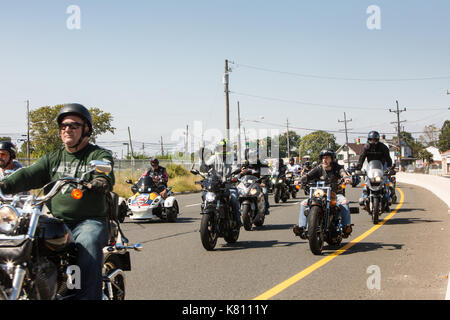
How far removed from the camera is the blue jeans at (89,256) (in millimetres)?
4102

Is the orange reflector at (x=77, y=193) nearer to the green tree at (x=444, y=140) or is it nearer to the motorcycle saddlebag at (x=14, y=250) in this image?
the motorcycle saddlebag at (x=14, y=250)

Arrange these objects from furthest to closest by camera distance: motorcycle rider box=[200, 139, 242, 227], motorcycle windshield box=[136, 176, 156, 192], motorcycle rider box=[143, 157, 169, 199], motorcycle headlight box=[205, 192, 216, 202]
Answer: motorcycle rider box=[143, 157, 169, 199], motorcycle windshield box=[136, 176, 156, 192], motorcycle rider box=[200, 139, 242, 227], motorcycle headlight box=[205, 192, 216, 202]

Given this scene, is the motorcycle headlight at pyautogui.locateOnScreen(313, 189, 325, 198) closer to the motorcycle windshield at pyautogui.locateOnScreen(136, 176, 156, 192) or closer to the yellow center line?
the yellow center line

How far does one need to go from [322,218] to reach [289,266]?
54.9 inches

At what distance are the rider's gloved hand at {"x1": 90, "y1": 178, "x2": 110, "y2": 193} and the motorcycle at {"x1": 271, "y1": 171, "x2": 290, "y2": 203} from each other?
55.7 feet

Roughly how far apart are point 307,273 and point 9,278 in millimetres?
4676

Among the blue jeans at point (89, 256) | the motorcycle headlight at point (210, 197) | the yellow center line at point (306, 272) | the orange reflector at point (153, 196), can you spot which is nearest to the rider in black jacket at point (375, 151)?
the yellow center line at point (306, 272)

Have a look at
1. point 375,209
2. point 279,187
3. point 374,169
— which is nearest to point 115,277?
point 375,209

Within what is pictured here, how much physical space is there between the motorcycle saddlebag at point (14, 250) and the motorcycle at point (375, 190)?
1048 centimetres

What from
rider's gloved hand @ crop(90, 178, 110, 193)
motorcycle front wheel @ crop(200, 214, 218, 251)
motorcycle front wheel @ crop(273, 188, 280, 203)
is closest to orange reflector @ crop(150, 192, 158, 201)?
motorcycle front wheel @ crop(200, 214, 218, 251)

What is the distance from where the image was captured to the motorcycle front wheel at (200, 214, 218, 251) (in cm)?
930

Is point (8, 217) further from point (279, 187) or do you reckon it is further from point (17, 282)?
point (279, 187)

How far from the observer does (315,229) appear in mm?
8711
